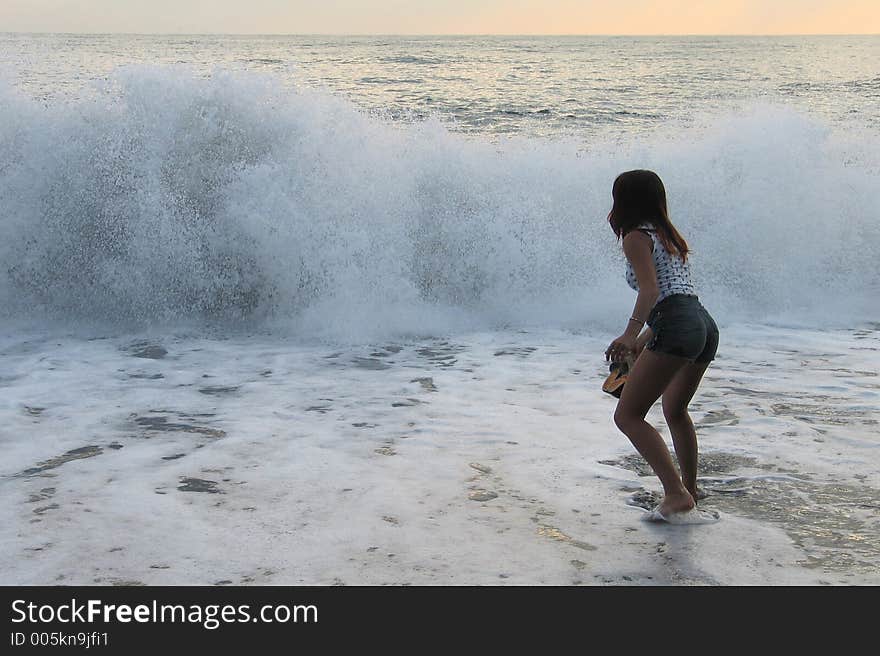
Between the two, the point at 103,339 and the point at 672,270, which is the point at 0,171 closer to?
the point at 103,339

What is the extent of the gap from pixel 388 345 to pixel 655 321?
388cm

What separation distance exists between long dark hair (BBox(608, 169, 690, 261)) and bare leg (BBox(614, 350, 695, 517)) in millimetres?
429

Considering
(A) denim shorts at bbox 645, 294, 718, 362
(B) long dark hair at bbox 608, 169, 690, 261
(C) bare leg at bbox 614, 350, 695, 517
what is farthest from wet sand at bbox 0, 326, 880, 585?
(B) long dark hair at bbox 608, 169, 690, 261

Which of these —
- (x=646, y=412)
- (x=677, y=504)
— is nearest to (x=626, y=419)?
(x=646, y=412)

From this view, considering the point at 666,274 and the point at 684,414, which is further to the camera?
the point at 684,414

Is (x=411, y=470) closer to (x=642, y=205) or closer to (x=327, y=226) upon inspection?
(x=642, y=205)

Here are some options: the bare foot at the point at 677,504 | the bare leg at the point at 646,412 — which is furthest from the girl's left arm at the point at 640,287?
the bare foot at the point at 677,504

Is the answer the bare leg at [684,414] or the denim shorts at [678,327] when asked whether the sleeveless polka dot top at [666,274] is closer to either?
the denim shorts at [678,327]

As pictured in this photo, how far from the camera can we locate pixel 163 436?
4910 mm

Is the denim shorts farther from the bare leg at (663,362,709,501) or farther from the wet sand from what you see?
the wet sand

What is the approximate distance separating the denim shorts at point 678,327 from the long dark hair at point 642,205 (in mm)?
193

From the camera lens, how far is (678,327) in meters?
3.47

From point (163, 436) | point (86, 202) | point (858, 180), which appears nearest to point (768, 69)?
point (858, 180)

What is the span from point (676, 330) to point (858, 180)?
8.52 m
